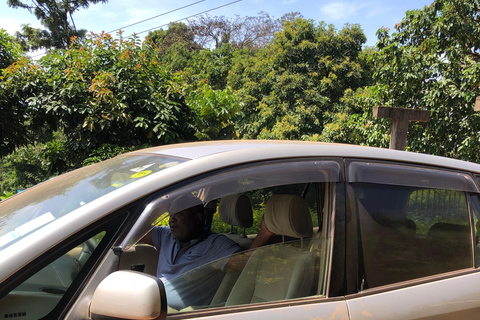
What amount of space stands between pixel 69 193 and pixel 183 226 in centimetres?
72

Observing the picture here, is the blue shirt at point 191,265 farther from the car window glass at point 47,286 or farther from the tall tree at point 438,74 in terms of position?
the tall tree at point 438,74

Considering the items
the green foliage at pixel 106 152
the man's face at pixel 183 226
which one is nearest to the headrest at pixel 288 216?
the man's face at pixel 183 226

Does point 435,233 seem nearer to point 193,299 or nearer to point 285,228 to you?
point 285,228

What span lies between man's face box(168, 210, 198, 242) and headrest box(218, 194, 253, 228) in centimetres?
17

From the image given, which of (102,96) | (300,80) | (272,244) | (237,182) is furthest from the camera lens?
(300,80)

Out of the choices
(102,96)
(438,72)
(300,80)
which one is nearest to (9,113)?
(102,96)

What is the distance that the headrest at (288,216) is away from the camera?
1916 mm

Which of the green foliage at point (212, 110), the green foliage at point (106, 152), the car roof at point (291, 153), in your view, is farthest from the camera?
the green foliage at point (212, 110)

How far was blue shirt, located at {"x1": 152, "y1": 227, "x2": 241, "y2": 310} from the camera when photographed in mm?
1561

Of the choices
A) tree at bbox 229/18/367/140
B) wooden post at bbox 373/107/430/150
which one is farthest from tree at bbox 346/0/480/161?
tree at bbox 229/18/367/140

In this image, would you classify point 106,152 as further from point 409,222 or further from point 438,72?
point 438,72

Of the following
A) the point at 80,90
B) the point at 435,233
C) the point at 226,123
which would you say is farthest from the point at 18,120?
the point at 435,233

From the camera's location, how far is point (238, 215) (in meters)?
2.34

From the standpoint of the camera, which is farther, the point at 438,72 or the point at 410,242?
the point at 438,72
